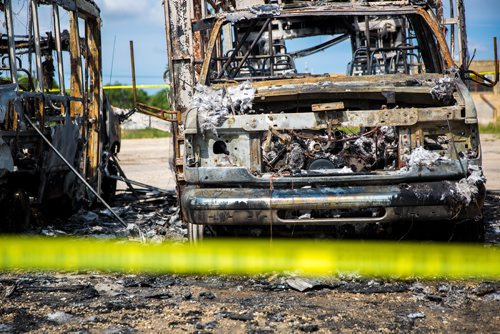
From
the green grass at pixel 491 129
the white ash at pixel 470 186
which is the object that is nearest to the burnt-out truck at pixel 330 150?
the white ash at pixel 470 186

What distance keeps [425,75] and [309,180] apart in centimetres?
161

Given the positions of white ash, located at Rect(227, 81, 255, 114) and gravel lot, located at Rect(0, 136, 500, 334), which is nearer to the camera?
gravel lot, located at Rect(0, 136, 500, 334)

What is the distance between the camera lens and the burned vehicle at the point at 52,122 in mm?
7156

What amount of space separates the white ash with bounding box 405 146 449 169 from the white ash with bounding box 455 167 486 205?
0.74 ft

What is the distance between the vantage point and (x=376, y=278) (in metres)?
5.07

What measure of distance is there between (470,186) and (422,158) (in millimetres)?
404

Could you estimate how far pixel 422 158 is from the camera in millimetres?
5188

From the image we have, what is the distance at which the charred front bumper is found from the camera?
16.4 feet

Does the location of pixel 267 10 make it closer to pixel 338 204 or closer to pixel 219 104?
pixel 219 104

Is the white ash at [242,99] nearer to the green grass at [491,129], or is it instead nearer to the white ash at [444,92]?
the white ash at [444,92]

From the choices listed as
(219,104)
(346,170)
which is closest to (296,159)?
(346,170)

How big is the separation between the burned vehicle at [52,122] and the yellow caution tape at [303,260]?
1187 mm

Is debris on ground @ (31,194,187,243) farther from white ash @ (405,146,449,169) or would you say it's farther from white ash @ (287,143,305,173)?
white ash @ (405,146,449,169)

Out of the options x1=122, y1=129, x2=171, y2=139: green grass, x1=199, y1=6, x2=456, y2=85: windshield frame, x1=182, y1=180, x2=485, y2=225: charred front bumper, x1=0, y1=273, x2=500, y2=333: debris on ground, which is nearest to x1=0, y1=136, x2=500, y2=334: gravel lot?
x1=0, y1=273, x2=500, y2=333: debris on ground
